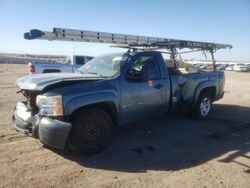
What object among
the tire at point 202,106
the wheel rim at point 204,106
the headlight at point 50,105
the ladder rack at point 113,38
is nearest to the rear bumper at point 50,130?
the headlight at point 50,105

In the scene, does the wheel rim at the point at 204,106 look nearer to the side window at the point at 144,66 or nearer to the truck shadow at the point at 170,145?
the truck shadow at the point at 170,145

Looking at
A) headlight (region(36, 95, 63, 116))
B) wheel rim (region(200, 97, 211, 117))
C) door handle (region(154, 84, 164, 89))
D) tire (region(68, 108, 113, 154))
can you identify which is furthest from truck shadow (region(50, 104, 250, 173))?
door handle (region(154, 84, 164, 89))

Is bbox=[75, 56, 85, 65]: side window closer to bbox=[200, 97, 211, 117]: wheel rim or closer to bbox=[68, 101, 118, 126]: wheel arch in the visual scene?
bbox=[200, 97, 211, 117]: wheel rim

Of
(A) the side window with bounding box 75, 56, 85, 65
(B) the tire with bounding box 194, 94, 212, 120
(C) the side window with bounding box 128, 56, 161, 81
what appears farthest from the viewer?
(A) the side window with bounding box 75, 56, 85, 65

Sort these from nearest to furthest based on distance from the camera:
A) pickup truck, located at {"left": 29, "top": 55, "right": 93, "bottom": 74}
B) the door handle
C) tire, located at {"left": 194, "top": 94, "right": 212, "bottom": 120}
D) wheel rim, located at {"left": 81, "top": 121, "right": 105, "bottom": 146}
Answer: wheel rim, located at {"left": 81, "top": 121, "right": 105, "bottom": 146} < the door handle < tire, located at {"left": 194, "top": 94, "right": 212, "bottom": 120} < pickup truck, located at {"left": 29, "top": 55, "right": 93, "bottom": 74}

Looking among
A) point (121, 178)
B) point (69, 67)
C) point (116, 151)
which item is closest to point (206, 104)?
point (116, 151)

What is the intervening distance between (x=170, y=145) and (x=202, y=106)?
267 centimetres

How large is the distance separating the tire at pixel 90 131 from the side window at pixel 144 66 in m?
1.08

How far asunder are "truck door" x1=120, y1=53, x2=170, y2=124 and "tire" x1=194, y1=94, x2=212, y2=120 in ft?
4.99

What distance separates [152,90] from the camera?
6.13 m

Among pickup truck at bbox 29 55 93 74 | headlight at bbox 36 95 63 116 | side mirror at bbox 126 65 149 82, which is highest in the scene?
side mirror at bbox 126 65 149 82

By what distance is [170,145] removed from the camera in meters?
5.73

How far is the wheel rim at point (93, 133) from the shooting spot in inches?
194

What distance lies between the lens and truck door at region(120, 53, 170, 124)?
5625mm
